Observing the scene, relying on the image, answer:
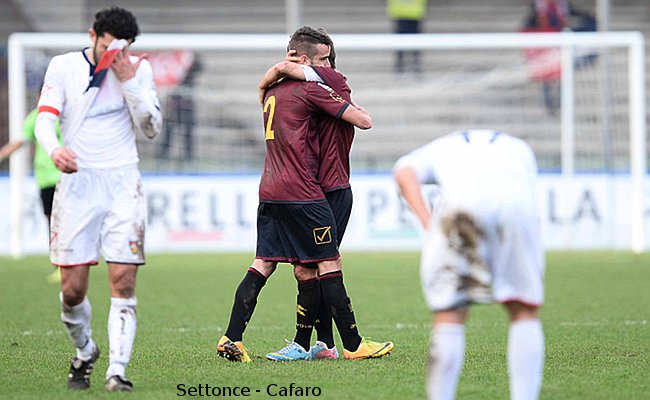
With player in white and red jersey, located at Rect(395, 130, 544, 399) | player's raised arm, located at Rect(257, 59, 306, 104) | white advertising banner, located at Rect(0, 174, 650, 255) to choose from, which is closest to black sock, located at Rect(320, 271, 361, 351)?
player's raised arm, located at Rect(257, 59, 306, 104)

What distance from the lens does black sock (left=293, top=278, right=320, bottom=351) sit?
7.23m

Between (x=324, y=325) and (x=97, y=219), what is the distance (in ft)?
6.46

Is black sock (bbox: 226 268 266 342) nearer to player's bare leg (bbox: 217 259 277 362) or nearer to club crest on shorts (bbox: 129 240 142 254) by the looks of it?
player's bare leg (bbox: 217 259 277 362)

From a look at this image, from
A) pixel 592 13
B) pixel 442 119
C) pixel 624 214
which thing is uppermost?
pixel 592 13

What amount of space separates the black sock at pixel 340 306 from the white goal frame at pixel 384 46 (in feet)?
36.9

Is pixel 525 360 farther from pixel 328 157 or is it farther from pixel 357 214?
pixel 357 214

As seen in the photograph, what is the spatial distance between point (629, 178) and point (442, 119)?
364cm

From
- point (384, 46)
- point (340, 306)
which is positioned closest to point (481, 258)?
point (340, 306)

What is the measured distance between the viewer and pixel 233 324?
7.07m

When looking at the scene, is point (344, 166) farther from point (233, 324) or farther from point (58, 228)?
point (58, 228)

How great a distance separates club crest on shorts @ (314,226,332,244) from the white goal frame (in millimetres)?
11254

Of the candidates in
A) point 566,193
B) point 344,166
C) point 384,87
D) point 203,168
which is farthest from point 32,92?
point 344,166

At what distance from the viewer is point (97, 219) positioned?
5.86 meters

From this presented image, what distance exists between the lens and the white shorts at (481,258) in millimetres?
4484
